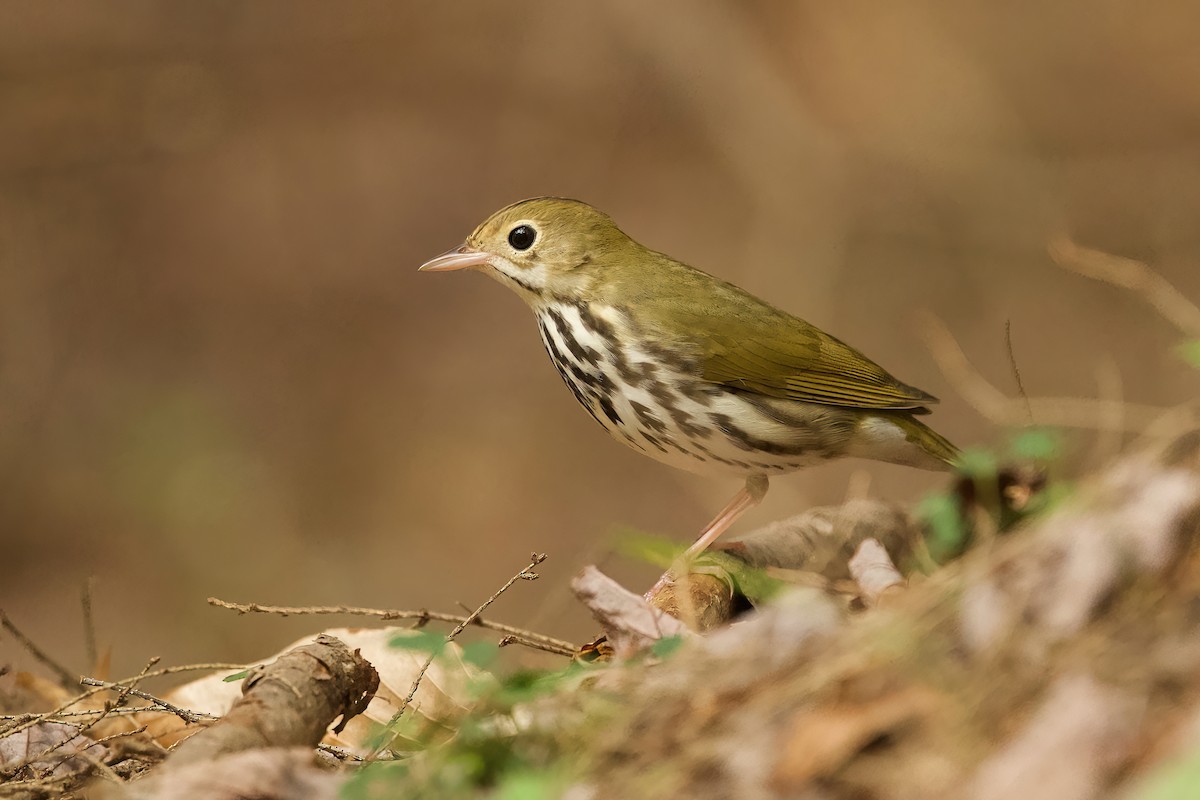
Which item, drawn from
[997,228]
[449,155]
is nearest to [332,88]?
[449,155]

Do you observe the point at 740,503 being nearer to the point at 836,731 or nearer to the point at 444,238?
the point at 836,731

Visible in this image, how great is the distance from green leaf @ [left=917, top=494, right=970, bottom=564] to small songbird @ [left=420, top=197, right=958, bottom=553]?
62 centimetres

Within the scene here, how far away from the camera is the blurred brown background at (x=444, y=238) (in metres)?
7.36

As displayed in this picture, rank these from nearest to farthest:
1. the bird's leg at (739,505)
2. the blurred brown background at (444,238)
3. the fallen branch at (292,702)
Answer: the fallen branch at (292,702), the bird's leg at (739,505), the blurred brown background at (444,238)

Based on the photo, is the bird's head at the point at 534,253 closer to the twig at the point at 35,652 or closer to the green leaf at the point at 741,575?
the green leaf at the point at 741,575

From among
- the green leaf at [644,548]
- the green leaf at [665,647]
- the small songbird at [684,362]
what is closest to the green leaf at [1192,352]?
the green leaf at [665,647]

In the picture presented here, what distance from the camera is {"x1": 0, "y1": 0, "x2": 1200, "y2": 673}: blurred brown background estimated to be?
7.36 meters

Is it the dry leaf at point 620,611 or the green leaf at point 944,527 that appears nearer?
the dry leaf at point 620,611

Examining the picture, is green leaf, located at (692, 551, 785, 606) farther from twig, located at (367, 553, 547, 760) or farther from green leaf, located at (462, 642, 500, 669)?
green leaf, located at (462, 642, 500, 669)

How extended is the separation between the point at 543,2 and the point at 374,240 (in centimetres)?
202

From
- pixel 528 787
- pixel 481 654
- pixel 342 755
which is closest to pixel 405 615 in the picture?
pixel 342 755

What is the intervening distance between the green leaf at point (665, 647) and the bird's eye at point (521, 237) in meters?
1.72

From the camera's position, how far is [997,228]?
8.31 m

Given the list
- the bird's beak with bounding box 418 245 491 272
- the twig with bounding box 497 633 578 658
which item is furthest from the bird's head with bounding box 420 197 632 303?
the twig with bounding box 497 633 578 658
